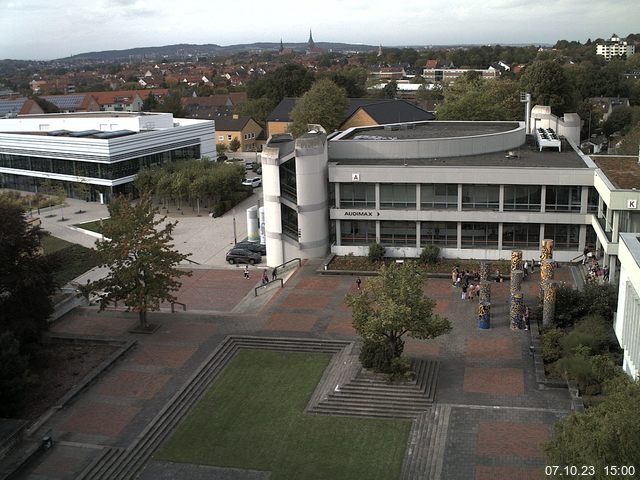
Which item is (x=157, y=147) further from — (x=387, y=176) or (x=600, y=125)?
(x=600, y=125)

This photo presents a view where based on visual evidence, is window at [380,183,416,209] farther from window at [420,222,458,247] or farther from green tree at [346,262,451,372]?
green tree at [346,262,451,372]

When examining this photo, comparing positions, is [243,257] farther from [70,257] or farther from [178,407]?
[178,407]

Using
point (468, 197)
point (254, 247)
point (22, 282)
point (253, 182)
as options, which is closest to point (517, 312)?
point (468, 197)

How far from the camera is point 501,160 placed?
47469 millimetres

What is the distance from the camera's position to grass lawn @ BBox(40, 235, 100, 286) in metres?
47.0

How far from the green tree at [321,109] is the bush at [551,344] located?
52931mm

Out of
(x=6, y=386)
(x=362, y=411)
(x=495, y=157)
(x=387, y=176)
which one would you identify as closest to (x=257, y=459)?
(x=362, y=411)

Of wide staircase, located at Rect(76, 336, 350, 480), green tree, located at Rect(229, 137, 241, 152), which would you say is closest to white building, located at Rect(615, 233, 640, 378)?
wide staircase, located at Rect(76, 336, 350, 480)

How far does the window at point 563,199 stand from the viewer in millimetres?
42906

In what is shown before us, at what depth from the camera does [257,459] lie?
24.2 meters

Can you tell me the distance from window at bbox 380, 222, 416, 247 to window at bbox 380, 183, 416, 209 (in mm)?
1186

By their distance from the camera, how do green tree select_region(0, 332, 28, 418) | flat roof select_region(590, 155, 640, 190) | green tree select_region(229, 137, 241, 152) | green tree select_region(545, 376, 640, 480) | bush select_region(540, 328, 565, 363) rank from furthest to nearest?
green tree select_region(229, 137, 241, 152)
flat roof select_region(590, 155, 640, 190)
bush select_region(540, 328, 565, 363)
green tree select_region(0, 332, 28, 418)
green tree select_region(545, 376, 640, 480)

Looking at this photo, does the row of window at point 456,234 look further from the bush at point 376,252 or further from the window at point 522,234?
the bush at point 376,252

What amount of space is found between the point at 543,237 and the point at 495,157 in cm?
752
